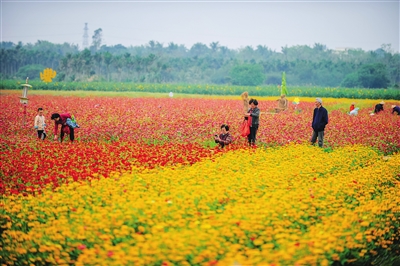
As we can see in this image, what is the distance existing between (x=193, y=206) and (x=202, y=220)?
1.08 feet

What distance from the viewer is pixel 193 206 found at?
6668 mm

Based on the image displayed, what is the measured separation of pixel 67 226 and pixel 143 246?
148 centimetres

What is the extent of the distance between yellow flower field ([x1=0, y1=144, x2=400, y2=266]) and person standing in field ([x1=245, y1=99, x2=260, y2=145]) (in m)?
4.16

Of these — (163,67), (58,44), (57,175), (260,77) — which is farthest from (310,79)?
(58,44)

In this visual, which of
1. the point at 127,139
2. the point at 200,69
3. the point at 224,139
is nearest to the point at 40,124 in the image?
the point at 127,139

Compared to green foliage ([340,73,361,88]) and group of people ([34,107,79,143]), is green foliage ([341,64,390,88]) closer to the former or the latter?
green foliage ([340,73,361,88])

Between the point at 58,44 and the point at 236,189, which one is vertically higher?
the point at 58,44

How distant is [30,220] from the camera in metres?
6.81

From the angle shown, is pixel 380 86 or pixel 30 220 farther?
pixel 380 86

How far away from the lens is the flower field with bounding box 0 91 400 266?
5.46 metres

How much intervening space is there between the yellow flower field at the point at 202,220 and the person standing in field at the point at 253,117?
4163 millimetres

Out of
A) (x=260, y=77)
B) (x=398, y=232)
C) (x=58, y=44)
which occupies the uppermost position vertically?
(x=58, y=44)

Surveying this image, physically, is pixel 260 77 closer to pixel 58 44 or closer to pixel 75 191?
pixel 75 191

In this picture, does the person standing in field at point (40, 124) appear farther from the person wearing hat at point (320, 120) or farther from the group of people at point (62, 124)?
the person wearing hat at point (320, 120)
